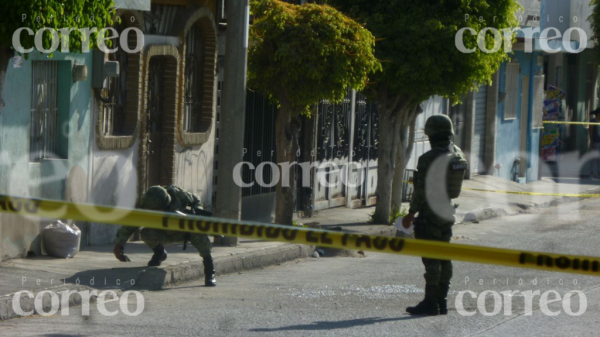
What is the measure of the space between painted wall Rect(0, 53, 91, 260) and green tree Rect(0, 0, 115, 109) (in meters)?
1.69

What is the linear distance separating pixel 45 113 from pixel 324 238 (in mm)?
5955

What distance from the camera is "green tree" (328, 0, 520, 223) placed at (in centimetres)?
1397

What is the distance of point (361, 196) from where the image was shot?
17938mm

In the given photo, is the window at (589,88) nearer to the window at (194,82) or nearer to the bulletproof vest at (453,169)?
the window at (194,82)

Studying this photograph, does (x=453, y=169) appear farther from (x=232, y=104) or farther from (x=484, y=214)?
(x=484, y=214)

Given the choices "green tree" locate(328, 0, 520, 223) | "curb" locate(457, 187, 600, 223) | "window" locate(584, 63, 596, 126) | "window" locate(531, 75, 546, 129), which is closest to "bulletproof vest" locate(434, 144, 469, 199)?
A: "green tree" locate(328, 0, 520, 223)

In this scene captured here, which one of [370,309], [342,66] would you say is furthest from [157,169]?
[370,309]

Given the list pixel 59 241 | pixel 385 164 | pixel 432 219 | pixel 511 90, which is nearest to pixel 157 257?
pixel 59 241

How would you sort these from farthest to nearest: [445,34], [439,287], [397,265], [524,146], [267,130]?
[524,146] → [267,130] → [445,34] → [397,265] → [439,287]

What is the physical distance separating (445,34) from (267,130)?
119 inches

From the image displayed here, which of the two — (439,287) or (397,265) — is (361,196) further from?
(439,287)

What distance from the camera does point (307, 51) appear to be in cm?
1229

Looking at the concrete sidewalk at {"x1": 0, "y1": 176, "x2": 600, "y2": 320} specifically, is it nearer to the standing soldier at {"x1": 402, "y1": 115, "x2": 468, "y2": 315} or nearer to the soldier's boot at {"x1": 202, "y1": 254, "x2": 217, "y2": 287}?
the soldier's boot at {"x1": 202, "y1": 254, "x2": 217, "y2": 287}

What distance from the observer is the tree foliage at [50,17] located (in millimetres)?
7656
